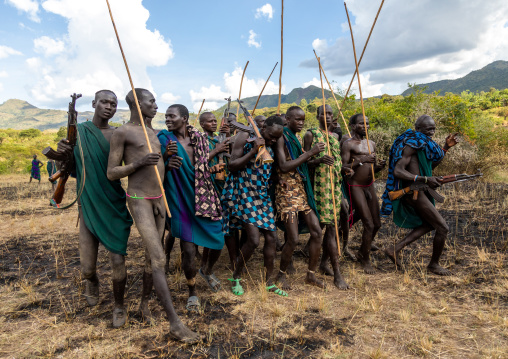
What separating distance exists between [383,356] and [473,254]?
3.16 m

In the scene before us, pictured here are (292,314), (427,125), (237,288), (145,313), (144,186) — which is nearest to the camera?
(144,186)

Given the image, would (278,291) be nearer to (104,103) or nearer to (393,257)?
(393,257)

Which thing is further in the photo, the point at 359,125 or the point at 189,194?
the point at 359,125

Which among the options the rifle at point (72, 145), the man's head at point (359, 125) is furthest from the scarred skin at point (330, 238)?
the rifle at point (72, 145)

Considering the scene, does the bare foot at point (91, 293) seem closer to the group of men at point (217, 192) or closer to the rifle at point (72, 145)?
the group of men at point (217, 192)

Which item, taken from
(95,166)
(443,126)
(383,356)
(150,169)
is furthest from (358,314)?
(443,126)

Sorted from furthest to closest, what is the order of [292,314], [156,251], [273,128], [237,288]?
1. [237,288]
2. [273,128]
3. [292,314]
4. [156,251]

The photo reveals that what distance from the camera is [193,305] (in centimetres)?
336

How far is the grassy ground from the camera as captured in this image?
8.76ft

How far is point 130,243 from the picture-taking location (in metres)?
5.87

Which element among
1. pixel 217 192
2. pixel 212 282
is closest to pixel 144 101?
pixel 217 192

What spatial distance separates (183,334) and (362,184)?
118 inches

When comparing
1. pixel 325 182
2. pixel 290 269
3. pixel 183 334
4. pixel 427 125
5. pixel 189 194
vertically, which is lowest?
pixel 290 269

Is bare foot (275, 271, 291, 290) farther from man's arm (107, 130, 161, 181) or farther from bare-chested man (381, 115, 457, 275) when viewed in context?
man's arm (107, 130, 161, 181)
